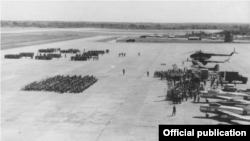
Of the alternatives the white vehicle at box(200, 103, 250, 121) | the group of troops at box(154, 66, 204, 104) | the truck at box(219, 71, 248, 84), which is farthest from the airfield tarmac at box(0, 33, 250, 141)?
the group of troops at box(154, 66, 204, 104)

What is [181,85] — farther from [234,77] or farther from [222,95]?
[234,77]

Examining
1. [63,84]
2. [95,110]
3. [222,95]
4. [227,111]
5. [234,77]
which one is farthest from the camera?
[234,77]

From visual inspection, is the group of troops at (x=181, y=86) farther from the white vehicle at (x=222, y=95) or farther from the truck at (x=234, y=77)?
the truck at (x=234, y=77)

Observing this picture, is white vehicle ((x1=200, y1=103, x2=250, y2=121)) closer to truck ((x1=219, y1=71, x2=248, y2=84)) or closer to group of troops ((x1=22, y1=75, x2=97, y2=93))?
truck ((x1=219, y1=71, x2=248, y2=84))

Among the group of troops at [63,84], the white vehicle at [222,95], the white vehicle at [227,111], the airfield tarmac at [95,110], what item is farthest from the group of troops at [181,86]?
the group of troops at [63,84]

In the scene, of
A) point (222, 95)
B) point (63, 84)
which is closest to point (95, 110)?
point (63, 84)

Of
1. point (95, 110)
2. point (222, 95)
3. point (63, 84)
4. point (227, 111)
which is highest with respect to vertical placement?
point (63, 84)
